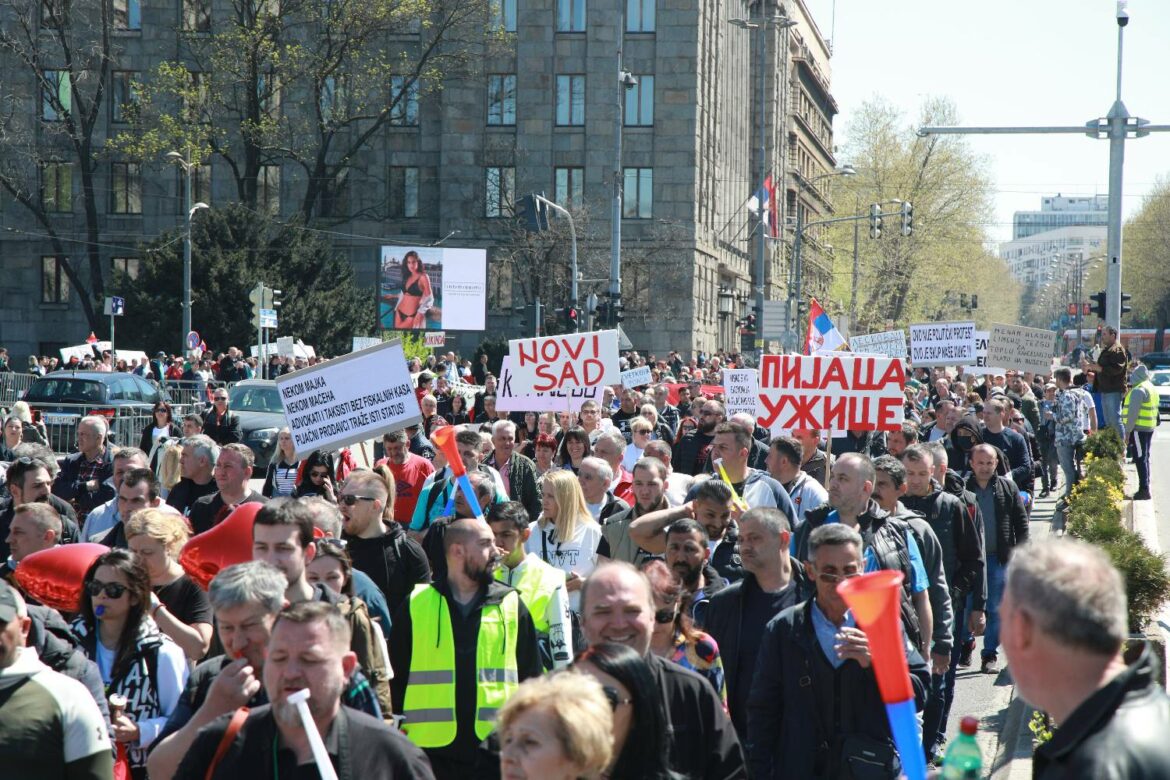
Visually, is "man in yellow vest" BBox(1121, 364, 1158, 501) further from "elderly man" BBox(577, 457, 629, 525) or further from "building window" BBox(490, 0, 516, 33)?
"building window" BBox(490, 0, 516, 33)

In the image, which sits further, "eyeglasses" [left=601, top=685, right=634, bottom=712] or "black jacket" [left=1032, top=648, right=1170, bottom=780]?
"eyeglasses" [left=601, top=685, right=634, bottom=712]

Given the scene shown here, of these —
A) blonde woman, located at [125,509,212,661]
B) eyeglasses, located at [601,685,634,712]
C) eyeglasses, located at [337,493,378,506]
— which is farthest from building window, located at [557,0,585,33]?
eyeglasses, located at [601,685,634,712]

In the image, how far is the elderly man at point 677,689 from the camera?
4281 millimetres

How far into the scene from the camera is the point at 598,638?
436 cm

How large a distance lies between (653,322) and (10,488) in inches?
1879

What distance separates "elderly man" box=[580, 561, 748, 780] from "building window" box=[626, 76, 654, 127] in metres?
52.5

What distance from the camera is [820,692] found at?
5.19 meters

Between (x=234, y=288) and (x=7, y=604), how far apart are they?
4445 centimetres

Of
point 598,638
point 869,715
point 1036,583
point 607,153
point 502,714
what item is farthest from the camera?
point 607,153

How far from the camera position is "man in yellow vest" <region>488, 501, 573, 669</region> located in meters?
6.27

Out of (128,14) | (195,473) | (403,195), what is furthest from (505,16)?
(195,473)

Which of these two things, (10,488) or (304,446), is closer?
(10,488)

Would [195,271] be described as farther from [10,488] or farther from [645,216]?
[10,488]

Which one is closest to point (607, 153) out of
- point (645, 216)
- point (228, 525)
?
point (645, 216)
